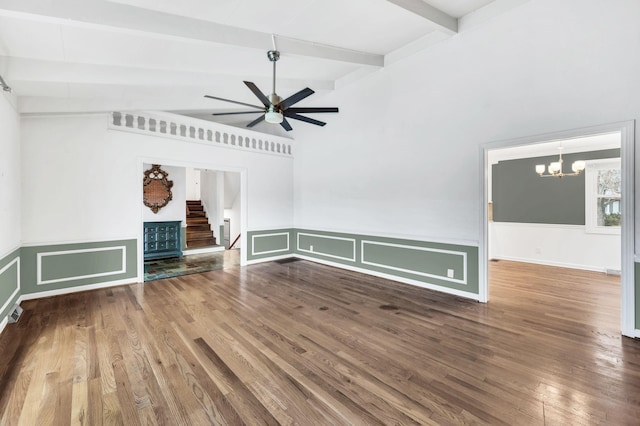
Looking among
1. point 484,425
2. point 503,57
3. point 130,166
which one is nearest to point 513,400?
point 484,425

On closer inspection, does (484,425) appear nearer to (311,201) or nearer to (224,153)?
(311,201)

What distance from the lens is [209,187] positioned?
9.10 meters

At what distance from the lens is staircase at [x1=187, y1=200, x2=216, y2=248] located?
26.8 feet

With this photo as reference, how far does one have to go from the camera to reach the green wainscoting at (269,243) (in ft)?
20.4

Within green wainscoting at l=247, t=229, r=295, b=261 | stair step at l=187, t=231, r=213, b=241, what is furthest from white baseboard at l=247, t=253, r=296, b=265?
stair step at l=187, t=231, r=213, b=241

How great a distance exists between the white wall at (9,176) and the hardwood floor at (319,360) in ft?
3.17

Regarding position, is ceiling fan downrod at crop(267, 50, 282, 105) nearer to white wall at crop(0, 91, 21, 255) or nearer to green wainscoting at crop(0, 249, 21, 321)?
white wall at crop(0, 91, 21, 255)

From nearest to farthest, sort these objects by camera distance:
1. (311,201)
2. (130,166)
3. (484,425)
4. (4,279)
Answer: (484,425)
(4,279)
(130,166)
(311,201)

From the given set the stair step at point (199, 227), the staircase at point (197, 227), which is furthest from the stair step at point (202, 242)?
the stair step at point (199, 227)

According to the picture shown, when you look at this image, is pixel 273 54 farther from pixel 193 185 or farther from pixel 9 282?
pixel 193 185

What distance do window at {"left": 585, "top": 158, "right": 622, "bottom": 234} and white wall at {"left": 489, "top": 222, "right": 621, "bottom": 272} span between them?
220 millimetres

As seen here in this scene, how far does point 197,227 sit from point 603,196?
9790mm

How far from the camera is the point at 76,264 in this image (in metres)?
4.27

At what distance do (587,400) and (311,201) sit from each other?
5.23 m
